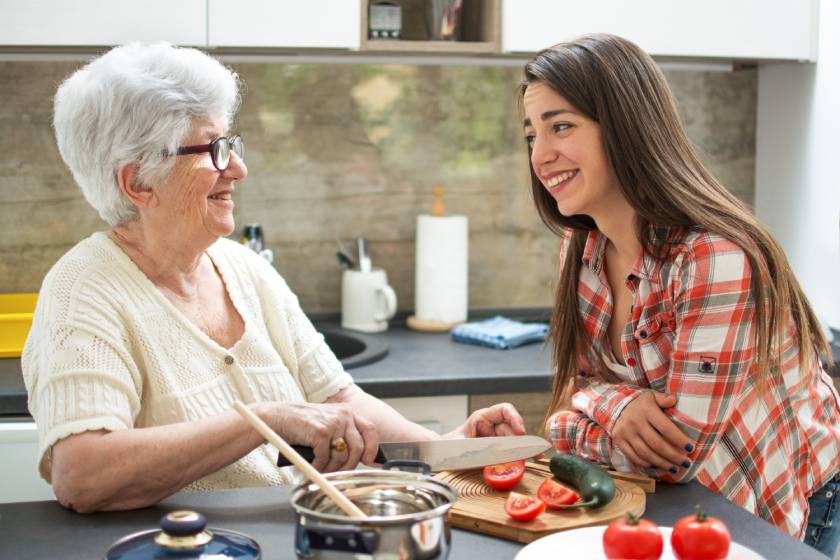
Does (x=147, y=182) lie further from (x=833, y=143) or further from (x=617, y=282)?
(x=833, y=143)

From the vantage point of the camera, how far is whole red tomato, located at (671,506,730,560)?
1.17m

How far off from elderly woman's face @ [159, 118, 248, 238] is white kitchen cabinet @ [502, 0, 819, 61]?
43.0 inches

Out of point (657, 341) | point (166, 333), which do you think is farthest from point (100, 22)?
point (657, 341)

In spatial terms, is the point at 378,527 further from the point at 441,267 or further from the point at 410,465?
the point at 441,267

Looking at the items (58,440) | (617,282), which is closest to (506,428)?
(617,282)

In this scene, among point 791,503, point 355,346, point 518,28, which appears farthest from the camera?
point 355,346

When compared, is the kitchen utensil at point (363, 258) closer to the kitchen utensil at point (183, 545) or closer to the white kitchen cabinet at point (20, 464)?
the white kitchen cabinet at point (20, 464)

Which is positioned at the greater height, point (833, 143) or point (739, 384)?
point (833, 143)

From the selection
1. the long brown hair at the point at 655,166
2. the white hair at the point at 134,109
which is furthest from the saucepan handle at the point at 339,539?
the white hair at the point at 134,109

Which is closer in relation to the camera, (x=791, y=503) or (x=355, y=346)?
(x=791, y=503)

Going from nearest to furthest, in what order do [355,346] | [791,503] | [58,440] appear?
[58,440]
[791,503]
[355,346]

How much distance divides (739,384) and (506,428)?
15.1 inches

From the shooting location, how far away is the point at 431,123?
3.04 m

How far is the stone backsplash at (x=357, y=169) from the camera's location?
2.85 m
